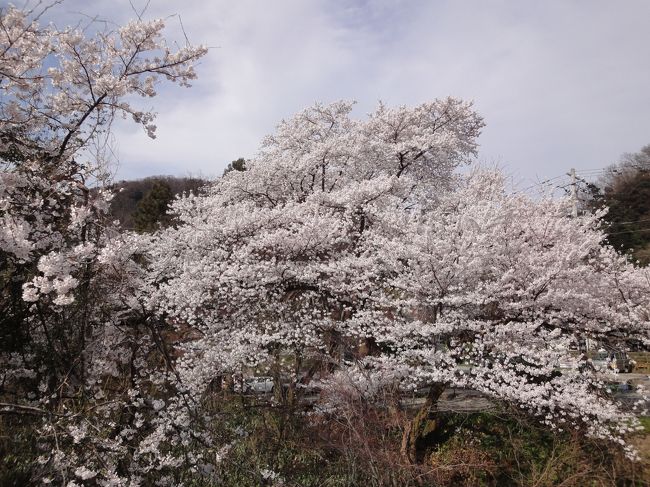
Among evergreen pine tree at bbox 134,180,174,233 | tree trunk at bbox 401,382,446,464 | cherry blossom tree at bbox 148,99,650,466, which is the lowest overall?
tree trunk at bbox 401,382,446,464

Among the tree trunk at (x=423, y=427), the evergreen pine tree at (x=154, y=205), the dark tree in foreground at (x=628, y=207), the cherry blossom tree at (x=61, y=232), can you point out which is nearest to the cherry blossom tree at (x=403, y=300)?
the tree trunk at (x=423, y=427)

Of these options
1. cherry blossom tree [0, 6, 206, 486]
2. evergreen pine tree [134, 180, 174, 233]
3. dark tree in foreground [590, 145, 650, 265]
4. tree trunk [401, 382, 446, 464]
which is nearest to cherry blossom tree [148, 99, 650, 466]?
tree trunk [401, 382, 446, 464]

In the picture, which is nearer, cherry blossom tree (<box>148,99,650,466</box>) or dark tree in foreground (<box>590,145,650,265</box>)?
cherry blossom tree (<box>148,99,650,466</box>)

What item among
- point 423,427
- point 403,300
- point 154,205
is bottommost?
point 423,427

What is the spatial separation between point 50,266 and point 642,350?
8483 millimetres

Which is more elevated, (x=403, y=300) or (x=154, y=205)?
(x=154, y=205)

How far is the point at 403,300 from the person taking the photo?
7.45 metres

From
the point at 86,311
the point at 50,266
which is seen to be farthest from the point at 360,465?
the point at 50,266

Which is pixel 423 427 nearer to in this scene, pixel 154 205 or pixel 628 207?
pixel 154 205

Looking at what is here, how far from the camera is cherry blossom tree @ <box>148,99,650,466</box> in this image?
22.5ft

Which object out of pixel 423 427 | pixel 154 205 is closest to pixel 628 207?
pixel 423 427

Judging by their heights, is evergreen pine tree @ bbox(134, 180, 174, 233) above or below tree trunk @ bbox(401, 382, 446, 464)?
above

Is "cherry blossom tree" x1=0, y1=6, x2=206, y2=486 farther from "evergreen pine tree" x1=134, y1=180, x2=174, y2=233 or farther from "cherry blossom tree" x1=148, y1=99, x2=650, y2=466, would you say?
"evergreen pine tree" x1=134, y1=180, x2=174, y2=233

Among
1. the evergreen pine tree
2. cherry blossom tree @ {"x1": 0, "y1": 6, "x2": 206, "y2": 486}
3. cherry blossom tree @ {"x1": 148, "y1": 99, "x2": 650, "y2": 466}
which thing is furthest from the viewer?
the evergreen pine tree
